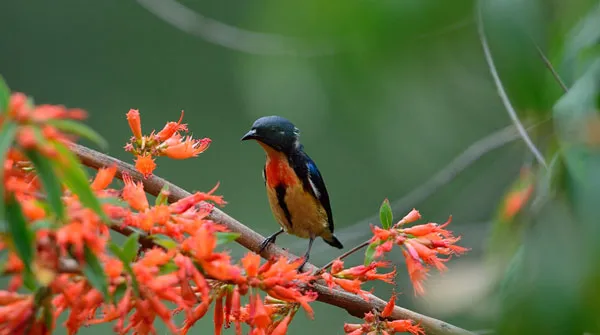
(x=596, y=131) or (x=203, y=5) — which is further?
(x=203, y=5)

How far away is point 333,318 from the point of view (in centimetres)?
822

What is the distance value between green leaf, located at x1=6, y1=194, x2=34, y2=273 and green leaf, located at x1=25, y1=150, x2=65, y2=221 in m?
0.06

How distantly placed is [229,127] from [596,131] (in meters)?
9.19

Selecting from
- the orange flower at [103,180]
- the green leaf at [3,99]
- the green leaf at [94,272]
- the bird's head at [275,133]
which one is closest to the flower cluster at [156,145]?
the orange flower at [103,180]

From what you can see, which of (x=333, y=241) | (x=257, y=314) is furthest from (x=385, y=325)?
(x=333, y=241)

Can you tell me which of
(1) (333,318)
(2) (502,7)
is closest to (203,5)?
(1) (333,318)

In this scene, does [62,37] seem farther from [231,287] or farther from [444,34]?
[444,34]

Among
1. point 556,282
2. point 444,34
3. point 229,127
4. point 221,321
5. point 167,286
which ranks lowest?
point 556,282

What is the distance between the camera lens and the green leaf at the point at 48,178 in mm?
1138

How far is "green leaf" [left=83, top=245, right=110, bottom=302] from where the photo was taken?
4.34ft

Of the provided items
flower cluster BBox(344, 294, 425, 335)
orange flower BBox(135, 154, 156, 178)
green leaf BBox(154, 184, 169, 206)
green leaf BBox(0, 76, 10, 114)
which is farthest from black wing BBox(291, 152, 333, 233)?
green leaf BBox(0, 76, 10, 114)

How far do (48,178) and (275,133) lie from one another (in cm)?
260

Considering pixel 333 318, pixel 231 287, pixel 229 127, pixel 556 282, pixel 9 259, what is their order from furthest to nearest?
pixel 229 127, pixel 333 318, pixel 231 287, pixel 9 259, pixel 556 282

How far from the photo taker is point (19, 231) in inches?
45.8
